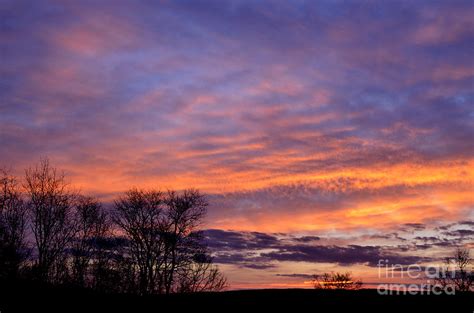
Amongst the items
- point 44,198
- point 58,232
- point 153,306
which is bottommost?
point 153,306

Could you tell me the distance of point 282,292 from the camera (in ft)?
75.3

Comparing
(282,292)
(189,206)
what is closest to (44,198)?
(189,206)

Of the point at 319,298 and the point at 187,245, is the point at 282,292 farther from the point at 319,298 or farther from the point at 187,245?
the point at 187,245

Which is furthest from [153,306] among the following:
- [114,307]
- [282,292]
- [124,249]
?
[124,249]

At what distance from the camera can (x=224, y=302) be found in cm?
2067

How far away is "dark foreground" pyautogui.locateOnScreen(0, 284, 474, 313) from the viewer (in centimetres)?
1934

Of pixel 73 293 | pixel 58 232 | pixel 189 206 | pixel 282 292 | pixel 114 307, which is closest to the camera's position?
pixel 114 307

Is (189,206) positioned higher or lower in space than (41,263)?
higher

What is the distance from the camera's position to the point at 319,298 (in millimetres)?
21391

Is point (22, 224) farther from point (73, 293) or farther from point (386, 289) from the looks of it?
point (386, 289)

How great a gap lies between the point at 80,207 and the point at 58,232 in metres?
6.32

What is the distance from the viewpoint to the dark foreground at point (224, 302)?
19.3m

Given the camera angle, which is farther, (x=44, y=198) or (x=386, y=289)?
(x=44, y=198)

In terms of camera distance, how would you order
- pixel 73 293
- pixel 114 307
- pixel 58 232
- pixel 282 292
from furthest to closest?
1. pixel 58 232
2. pixel 282 292
3. pixel 73 293
4. pixel 114 307
